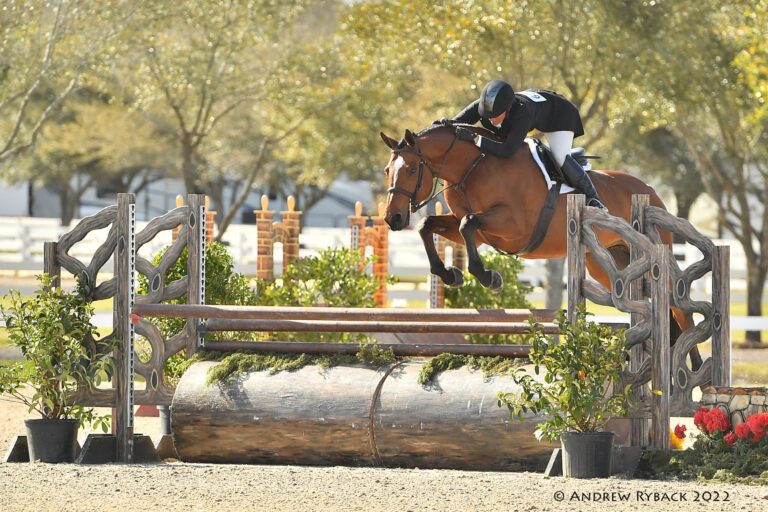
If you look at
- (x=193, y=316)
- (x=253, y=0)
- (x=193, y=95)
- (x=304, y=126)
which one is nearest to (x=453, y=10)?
(x=253, y=0)

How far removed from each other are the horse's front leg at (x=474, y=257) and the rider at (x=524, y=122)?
446 millimetres

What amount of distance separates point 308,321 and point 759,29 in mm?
9008

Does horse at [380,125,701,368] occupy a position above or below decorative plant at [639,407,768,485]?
above

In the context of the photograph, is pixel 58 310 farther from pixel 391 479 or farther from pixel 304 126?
pixel 304 126

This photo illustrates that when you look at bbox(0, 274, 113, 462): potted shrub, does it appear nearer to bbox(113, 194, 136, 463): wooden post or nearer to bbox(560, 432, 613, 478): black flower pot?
bbox(113, 194, 136, 463): wooden post

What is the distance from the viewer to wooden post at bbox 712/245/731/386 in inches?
239

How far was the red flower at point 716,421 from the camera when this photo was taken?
5836 mm

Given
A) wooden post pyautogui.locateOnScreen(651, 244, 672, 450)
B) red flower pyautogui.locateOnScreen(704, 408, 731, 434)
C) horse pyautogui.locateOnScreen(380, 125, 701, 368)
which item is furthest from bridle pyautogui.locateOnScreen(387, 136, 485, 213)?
red flower pyautogui.locateOnScreen(704, 408, 731, 434)

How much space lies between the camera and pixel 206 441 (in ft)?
20.6

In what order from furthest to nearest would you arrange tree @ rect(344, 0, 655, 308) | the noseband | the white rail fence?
1. the white rail fence
2. tree @ rect(344, 0, 655, 308)
3. the noseband

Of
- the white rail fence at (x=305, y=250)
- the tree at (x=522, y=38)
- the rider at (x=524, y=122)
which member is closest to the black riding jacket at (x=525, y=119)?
the rider at (x=524, y=122)

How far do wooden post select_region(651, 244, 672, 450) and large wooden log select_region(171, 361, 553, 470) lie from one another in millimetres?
568

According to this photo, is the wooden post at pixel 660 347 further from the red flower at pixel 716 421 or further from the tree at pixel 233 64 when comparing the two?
the tree at pixel 233 64

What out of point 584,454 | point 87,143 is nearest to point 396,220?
point 584,454
